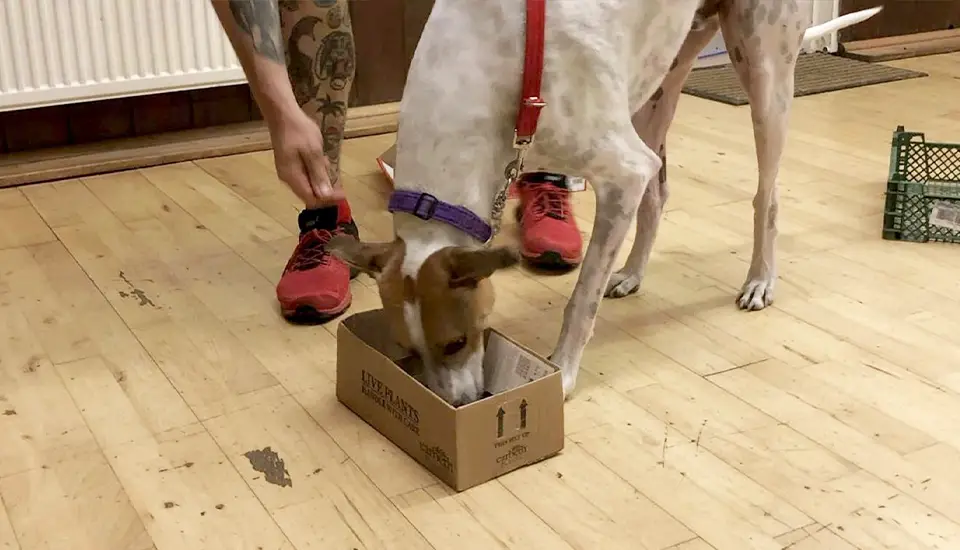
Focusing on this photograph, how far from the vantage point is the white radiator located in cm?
327

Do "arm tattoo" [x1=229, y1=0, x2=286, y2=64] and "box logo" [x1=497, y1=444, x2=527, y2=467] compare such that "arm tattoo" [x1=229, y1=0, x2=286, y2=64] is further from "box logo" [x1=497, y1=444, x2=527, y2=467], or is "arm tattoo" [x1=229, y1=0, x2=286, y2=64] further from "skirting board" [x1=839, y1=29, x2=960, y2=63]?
"skirting board" [x1=839, y1=29, x2=960, y2=63]

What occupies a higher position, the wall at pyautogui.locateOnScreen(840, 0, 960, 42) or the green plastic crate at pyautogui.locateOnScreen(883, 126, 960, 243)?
the wall at pyautogui.locateOnScreen(840, 0, 960, 42)

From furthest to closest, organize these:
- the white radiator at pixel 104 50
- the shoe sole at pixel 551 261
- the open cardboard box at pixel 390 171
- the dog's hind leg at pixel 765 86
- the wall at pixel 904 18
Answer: the wall at pixel 904 18, the white radiator at pixel 104 50, the open cardboard box at pixel 390 171, the shoe sole at pixel 551 261, the dog's hind leg at pixel 765 86

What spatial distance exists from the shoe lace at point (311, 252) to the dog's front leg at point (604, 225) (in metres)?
0.68

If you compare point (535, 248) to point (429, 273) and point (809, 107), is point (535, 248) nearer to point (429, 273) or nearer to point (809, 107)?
point (429, 273)

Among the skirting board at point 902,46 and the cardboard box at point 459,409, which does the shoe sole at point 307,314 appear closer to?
the cardboard box at point 459,409

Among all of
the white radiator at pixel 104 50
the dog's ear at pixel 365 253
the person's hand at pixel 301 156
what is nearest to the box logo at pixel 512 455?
the dog's ear at pixel 365 253

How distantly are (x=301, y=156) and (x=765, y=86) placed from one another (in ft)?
3.51

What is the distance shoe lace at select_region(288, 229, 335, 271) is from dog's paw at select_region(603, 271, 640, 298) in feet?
2.16

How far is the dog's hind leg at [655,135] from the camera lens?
2256 millimetres

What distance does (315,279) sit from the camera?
91.7 inches

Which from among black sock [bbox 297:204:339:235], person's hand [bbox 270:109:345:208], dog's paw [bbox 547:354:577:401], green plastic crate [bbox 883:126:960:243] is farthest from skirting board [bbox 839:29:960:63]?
person's hand [bbox 270:109:345:208]

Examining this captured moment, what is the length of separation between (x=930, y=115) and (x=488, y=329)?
2.72 m

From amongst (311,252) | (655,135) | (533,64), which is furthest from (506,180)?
(311,252)
